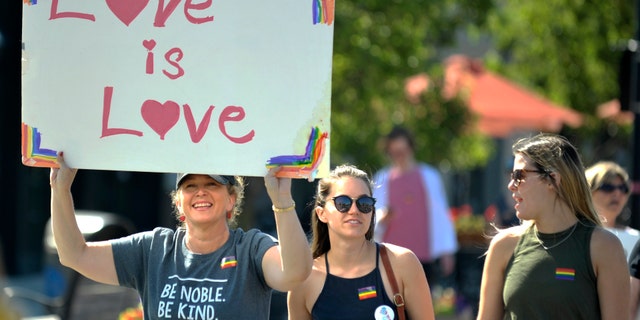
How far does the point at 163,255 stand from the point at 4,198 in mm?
11877

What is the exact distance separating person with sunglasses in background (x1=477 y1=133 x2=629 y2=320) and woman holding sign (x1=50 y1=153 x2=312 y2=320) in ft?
3.52

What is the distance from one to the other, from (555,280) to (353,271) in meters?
0.80

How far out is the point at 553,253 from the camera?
454 centimetres

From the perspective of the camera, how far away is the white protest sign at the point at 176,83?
13.0ft

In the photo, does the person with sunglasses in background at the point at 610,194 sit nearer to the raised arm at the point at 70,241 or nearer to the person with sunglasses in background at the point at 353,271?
the person with sunglasses in background at the point at 353,271

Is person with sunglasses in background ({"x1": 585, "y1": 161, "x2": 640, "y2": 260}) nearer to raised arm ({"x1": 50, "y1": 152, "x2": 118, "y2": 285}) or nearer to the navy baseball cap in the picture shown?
the navy baseball cap

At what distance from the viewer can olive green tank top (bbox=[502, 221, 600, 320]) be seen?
444 cm

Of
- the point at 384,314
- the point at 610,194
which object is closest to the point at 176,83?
the point at 384,314

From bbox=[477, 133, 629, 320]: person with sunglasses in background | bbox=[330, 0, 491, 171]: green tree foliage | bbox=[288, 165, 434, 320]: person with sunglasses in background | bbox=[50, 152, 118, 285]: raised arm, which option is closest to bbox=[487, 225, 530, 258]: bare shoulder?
bbox=[477, 133, 629, 320]: person with sunglasses in background

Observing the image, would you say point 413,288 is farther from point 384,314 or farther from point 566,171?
point 566,171

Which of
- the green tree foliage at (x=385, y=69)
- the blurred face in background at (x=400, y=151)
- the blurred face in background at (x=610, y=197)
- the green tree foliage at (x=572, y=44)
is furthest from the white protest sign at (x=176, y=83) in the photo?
the green tree foliage at (x=572, y=44)

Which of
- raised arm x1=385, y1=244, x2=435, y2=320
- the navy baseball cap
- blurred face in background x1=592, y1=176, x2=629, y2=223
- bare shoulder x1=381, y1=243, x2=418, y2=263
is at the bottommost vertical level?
raised arm x1=385, y1=244, x2=435, y2=320

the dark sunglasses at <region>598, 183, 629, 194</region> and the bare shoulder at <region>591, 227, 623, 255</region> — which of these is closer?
the bare shoulder at <region>591, 227, 623, 255</region>

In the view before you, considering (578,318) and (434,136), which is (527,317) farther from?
(434,136)
